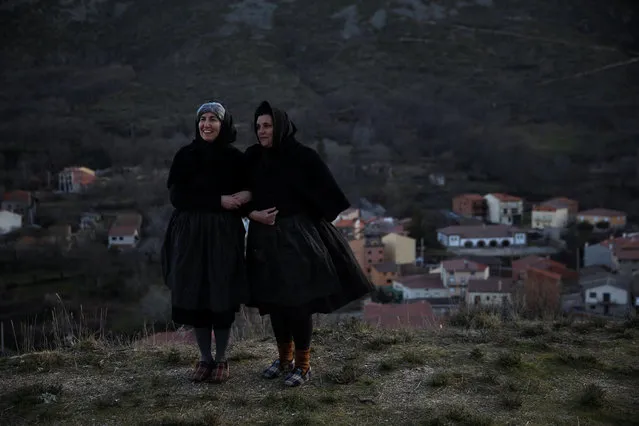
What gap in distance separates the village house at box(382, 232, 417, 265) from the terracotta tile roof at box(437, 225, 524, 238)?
3.06 metres

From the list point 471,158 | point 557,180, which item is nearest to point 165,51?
point 471,158

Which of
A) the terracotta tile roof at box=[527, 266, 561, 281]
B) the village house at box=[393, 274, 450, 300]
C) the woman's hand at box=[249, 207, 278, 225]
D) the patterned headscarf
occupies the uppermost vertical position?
the patterned headscarf

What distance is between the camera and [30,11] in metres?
71.9

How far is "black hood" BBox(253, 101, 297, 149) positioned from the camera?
11.3 feet

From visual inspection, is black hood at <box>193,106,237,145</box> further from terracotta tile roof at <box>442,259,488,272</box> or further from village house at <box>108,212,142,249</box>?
village house at <box>108,212,142,249</box>

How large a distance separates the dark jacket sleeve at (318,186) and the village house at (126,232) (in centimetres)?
2446

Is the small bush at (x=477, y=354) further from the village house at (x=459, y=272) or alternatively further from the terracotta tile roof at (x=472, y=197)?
the terracotta tile roof at (x=472, y=197)

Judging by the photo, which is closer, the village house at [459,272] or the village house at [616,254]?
the village house at [459,272]

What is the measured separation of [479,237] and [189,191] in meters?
28.5

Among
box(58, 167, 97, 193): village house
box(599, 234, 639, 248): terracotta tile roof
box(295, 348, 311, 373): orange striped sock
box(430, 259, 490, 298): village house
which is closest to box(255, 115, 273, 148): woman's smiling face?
box(295, 348, 311, 373): orange striped sock

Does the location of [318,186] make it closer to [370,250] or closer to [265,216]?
[265,216]

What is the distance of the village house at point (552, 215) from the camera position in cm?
3388

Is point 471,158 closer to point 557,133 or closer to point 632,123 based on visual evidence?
point 557,133

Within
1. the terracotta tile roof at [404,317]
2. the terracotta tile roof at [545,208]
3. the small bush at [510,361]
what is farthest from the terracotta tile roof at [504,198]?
the small bush at [510,361]
